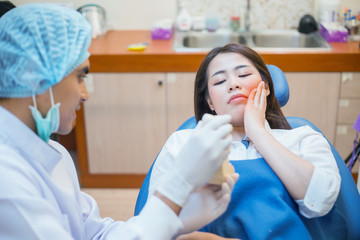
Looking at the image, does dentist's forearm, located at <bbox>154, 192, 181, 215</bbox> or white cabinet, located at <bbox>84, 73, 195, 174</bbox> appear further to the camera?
white cabinet, located at <bbox>84, 73, 195, 174</bbox>

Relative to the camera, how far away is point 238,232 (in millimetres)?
1487

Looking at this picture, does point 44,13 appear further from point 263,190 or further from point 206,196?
point 263,190

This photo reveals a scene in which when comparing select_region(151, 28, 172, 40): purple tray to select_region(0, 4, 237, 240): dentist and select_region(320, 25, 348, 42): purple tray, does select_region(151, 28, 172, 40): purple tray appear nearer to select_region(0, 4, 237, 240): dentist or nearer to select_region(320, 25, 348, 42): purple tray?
select_region(320, 25, 348, 42): purple tray

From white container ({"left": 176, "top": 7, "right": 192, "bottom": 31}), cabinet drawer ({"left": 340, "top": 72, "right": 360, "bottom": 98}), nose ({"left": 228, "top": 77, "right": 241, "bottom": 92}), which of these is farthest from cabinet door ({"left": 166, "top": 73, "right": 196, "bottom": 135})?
nose ({"left": 228, "top": 77, "right": 241, "bottom": 92})

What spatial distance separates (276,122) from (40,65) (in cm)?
103

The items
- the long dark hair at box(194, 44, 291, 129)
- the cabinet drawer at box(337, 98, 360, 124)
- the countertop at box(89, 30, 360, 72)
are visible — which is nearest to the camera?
the long dark hair at box(194, 44, 291, 129)

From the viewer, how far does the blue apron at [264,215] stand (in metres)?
1.43

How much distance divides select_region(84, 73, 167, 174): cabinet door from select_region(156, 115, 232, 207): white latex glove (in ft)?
5.99

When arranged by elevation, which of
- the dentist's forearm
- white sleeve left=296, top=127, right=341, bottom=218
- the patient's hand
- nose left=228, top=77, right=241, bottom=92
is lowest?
the patient's hand

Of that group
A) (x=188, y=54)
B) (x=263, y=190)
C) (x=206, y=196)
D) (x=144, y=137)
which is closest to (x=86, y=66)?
(x=206, y=196)

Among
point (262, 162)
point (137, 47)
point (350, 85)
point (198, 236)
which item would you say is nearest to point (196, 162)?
point (198, 236)

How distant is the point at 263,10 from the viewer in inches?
136

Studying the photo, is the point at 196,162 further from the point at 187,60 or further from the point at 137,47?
the point at 137,47

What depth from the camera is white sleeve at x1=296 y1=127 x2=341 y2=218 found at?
1.46 meters
